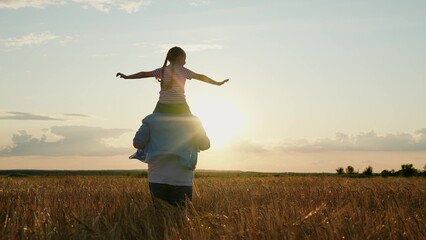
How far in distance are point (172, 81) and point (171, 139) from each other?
66 cm

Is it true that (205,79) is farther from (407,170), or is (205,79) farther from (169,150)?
(407,170)

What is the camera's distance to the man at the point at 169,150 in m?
6.69

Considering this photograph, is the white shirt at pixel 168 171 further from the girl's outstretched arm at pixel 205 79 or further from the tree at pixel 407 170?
the tree at pixel 407 170

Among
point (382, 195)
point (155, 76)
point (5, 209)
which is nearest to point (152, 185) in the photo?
point (155, 76)

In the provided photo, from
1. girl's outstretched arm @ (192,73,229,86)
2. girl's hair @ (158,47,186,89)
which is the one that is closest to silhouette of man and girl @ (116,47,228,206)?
girl's hair @ (158,47,186,89)

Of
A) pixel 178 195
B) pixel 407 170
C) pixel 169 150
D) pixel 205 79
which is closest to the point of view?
pixel 169 150

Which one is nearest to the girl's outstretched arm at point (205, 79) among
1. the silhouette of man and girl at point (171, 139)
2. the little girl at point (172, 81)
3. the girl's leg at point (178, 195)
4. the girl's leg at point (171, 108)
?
the little girl at point (172, 81)

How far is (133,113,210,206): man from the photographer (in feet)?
21.9

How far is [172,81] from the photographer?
677 centimetres

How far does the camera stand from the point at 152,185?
6.80 m

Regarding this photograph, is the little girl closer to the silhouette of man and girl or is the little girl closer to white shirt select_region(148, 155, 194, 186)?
the silhouette of man and girl

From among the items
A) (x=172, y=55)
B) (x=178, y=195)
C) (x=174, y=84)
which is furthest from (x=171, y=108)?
(x=178, y=195)

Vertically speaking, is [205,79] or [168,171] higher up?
[205,79]

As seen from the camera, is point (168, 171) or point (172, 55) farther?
point (172, 55)
